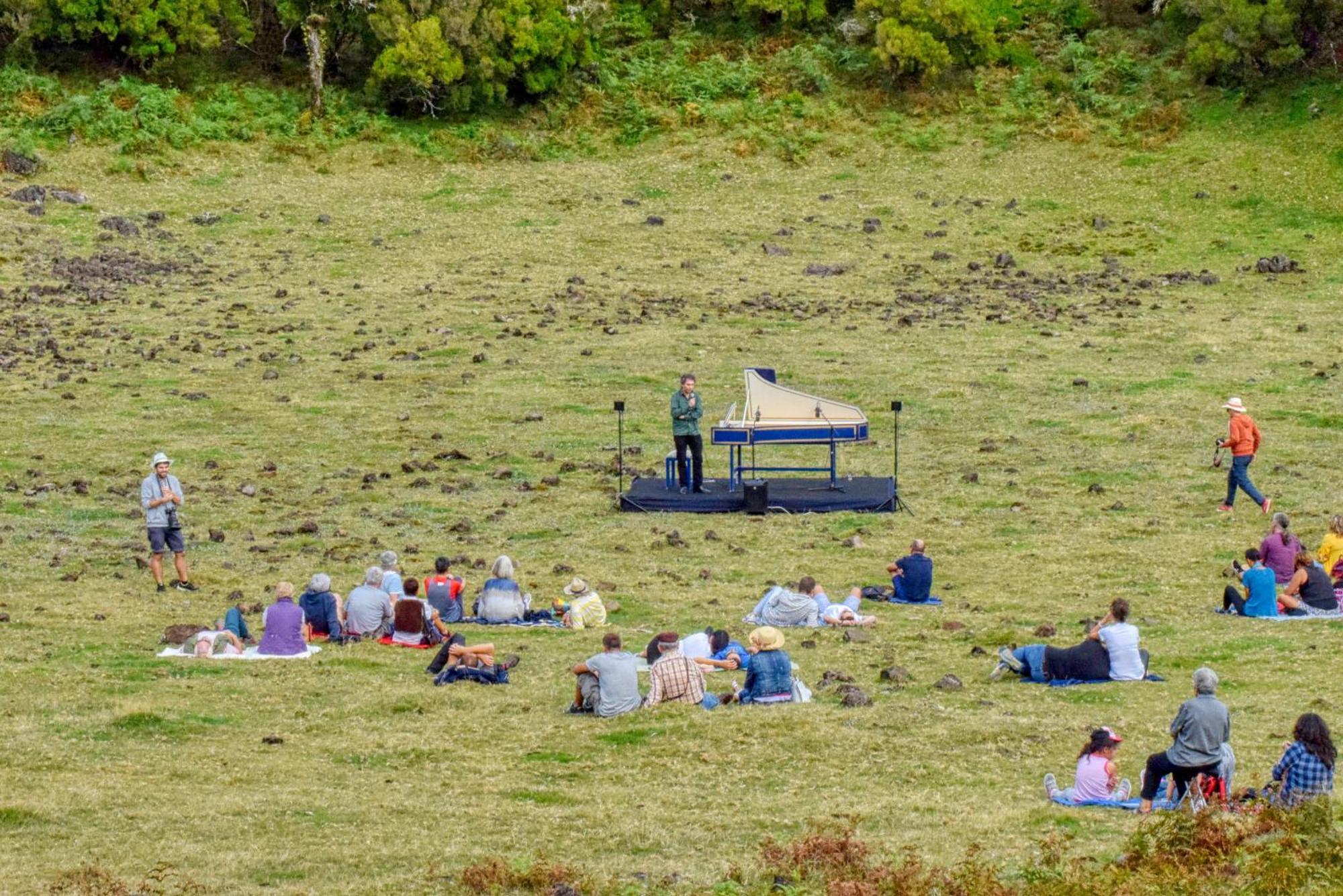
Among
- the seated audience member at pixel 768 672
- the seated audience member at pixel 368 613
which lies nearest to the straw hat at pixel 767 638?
the seated audience member at pixel 768 672

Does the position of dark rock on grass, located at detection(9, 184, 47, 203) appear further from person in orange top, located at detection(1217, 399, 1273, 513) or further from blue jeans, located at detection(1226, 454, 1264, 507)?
blue jeans, located at detection(1226, 454, 1264, 507)

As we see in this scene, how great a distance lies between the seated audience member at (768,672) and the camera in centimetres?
2227

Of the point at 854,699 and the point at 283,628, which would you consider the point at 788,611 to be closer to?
the point at 854,699

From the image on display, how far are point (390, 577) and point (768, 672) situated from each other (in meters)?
7.98

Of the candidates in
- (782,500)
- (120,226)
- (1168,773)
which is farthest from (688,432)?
(120,226)

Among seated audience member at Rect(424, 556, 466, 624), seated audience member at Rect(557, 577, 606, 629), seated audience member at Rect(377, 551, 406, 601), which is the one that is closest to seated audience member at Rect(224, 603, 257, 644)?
seated audience member at Rect(377, 551, 406, 601)

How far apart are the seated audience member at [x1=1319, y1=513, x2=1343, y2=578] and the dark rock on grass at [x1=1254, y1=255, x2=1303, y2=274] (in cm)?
3032

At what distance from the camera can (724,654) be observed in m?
24.9

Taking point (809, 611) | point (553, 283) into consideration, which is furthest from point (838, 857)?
point (553, 283)

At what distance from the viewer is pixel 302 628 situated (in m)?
25.9

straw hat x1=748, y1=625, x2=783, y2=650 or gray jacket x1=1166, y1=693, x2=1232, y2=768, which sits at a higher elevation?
straw hat x1=748, y1=625, x2=783, y2=650

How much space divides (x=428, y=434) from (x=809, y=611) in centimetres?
1664

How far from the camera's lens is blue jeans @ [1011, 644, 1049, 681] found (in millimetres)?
23672

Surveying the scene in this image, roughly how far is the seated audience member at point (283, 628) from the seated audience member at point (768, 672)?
6.74m
